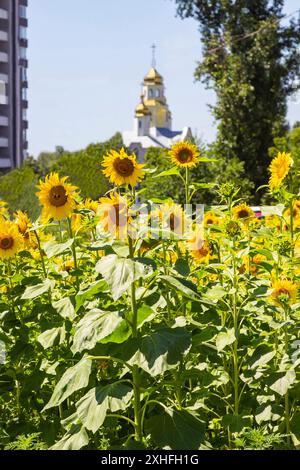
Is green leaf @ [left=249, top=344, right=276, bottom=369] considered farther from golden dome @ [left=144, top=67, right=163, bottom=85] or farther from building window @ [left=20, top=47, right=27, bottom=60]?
golden dome @ [left=144, top=67, right=163, bottom=85]

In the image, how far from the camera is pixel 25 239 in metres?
3.56

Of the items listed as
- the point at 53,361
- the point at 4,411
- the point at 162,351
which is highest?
the point at 162,351

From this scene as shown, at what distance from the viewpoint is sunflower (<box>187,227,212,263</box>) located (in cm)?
318

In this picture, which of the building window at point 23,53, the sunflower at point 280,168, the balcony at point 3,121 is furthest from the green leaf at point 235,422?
the building window at point 23,53

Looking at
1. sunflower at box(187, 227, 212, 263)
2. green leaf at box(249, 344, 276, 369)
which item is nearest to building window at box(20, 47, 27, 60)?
sunflower at box(187, 227, 212, 263)

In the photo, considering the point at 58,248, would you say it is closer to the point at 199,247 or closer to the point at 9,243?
the point at 9,243

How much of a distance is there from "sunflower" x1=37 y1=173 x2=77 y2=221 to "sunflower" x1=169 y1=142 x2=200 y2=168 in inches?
26.7

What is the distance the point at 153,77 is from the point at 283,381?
7836cm

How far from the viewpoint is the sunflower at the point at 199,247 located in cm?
318

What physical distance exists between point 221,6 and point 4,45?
32.8 m

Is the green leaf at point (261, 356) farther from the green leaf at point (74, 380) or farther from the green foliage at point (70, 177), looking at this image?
the green foliage at point (70, 177)
